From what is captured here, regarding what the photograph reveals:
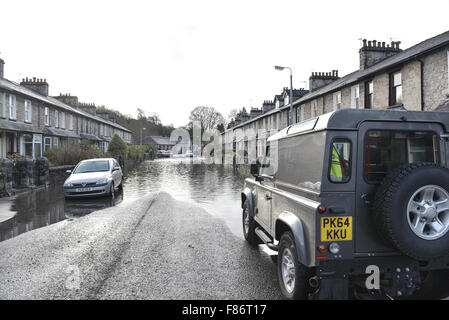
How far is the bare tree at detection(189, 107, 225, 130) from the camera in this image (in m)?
88.1

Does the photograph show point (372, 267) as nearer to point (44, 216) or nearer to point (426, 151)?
point (426, 151)

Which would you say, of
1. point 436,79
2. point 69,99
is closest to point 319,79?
point 436,79

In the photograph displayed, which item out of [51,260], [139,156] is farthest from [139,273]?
[139,156]

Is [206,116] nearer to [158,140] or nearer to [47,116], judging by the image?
[158,140]

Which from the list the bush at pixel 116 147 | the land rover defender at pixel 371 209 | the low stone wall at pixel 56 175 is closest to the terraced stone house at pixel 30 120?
the bush at pixel 116 147

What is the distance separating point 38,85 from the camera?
3272cm

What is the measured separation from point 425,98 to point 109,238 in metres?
14.7

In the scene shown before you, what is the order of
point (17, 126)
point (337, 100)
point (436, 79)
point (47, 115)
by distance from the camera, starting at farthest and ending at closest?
point (47, 115) < point (17, 126) < point (337, 100) < point (436, 79)

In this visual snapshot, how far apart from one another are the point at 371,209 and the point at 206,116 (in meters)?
86.7

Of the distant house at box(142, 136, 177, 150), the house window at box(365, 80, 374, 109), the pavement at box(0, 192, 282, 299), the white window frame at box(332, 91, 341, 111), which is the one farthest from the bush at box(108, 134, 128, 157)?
the distant house at box(142, 136, 177, 150)

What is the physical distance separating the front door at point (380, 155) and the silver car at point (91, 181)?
10.6 m

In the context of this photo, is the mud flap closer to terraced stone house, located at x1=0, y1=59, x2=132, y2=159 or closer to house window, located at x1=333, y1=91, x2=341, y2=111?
house window, located at x1=333, y1=91, x2=341, y2=111
